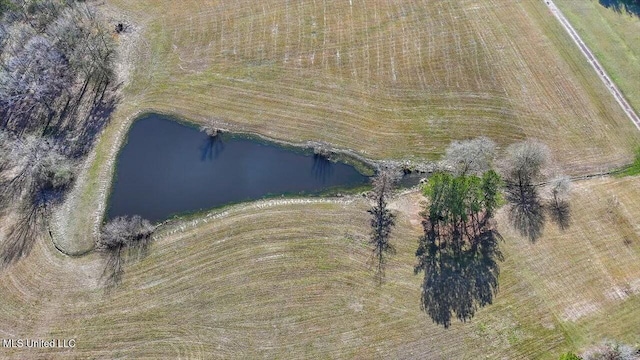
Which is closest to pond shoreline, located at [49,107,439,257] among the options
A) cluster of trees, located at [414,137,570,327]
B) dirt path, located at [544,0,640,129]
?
cluster of trees, located at [414,137,570,327]

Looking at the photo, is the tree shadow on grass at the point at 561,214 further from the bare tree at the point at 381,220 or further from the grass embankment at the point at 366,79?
the bare tree at the point at 381,220

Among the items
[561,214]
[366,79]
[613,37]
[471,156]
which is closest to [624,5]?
[613,37]

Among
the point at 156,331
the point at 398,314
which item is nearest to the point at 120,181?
the point at 156,331

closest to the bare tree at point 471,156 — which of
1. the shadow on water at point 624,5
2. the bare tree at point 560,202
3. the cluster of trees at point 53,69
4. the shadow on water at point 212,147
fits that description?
the bare tree at point 560,202

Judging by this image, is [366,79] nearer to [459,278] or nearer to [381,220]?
[381,220]

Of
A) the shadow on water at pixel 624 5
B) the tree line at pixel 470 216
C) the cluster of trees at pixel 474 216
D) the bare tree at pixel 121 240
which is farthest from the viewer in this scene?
the shadow on water at pixel 624 5
